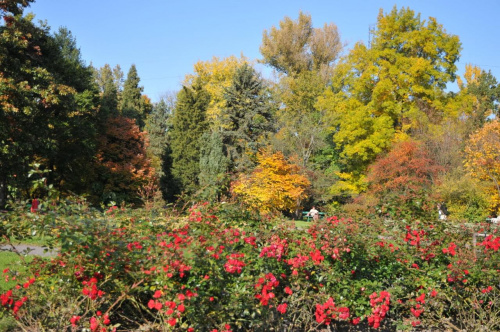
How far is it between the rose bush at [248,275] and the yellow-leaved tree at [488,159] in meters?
→ 16.8

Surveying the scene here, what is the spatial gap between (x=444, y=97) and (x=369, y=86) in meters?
4.39

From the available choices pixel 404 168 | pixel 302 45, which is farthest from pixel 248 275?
pixel 302 45

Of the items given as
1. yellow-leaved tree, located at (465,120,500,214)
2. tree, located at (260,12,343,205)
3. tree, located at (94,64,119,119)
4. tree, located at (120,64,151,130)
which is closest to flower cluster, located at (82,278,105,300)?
yellow-leaved tree, located at (465,120,500,214)

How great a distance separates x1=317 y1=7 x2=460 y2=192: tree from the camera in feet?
78.9

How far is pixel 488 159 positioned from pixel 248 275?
20.3 metres

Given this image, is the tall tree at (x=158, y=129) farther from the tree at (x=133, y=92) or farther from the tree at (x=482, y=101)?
the tree at (x=482, y=101)

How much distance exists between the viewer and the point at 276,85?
4119 centimetres

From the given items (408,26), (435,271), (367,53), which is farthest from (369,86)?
(435,271)

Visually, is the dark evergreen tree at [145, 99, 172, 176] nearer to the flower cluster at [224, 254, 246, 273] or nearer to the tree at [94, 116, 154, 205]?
the tree at [94, 116, 154, 205]

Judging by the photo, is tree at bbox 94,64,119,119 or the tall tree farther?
the tall tree

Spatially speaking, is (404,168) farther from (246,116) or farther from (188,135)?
(188,135)

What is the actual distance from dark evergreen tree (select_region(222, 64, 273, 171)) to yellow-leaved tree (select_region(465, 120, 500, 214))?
11.5 meters

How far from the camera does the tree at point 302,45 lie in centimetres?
4300

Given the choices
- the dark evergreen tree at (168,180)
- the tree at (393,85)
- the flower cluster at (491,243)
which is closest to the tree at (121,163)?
the dark evergreen tree at (168,180)
